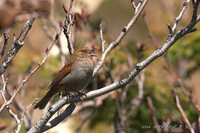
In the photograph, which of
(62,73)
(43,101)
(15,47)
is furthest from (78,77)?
(15,47)

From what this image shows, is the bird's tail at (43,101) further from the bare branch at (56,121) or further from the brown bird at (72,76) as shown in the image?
the bare branch at (56,121)

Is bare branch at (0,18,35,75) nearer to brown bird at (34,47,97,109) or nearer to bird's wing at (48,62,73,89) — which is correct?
brown bird at (34,47,97,109)

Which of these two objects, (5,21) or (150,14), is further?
(150,14)

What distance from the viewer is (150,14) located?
656 inches

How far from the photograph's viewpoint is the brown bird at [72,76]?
4.49 m

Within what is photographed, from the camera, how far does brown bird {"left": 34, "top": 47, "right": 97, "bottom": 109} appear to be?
14.7 feet

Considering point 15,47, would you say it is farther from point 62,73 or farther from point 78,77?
point 62,73

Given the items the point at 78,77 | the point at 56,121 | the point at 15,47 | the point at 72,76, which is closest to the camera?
the point at 15,47

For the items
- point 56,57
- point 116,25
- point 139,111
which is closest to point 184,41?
point 139,111

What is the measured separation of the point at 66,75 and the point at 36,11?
341cm

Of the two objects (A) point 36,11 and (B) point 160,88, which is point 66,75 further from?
(A) point 36,11

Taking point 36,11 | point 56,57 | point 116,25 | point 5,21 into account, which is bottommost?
point 5,21

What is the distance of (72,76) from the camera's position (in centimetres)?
470

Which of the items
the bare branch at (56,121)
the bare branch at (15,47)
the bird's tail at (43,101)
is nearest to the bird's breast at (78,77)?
the bird's tail at (43,101)
